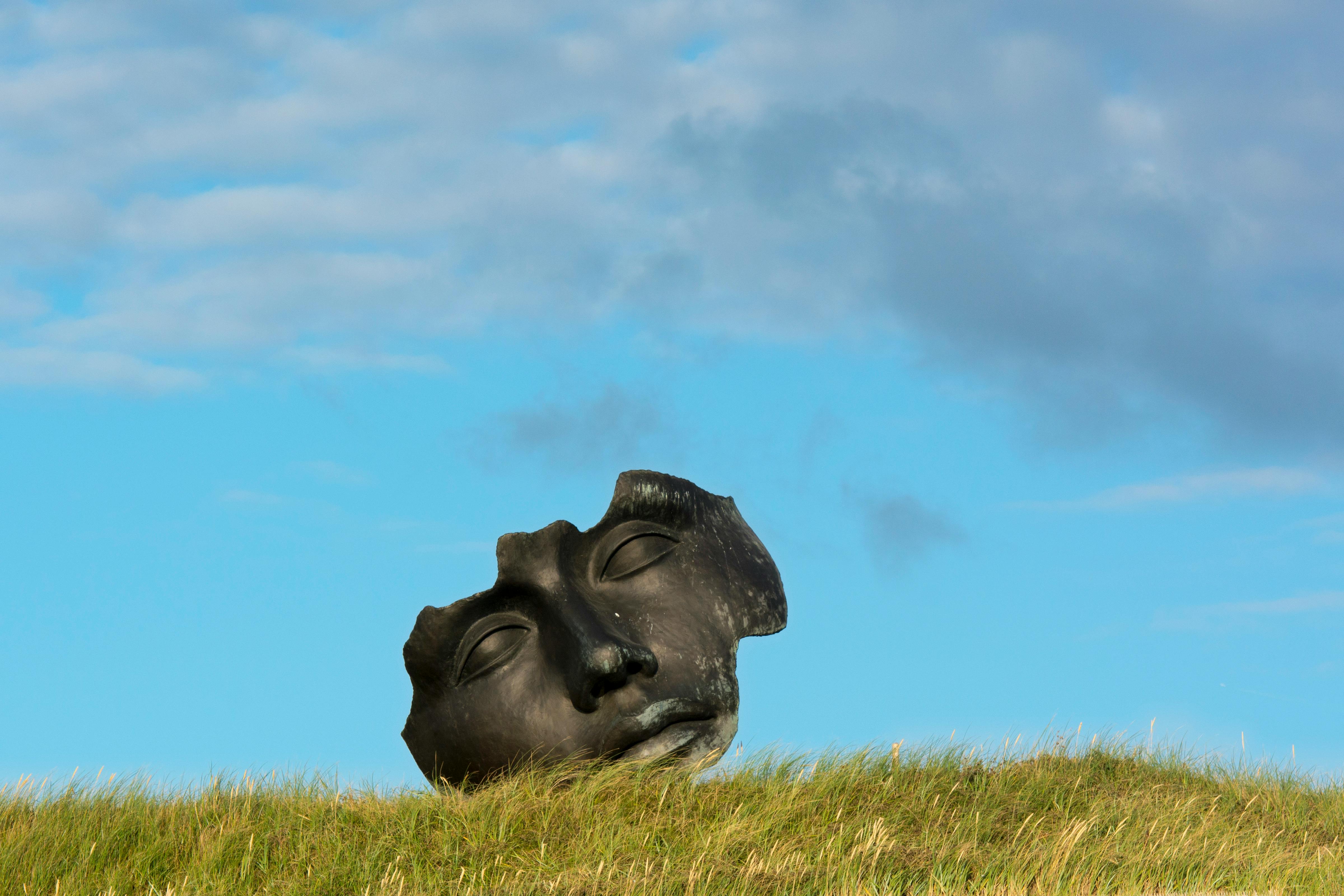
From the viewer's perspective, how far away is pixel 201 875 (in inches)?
229

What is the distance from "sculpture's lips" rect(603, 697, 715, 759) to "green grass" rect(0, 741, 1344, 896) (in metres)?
0.16

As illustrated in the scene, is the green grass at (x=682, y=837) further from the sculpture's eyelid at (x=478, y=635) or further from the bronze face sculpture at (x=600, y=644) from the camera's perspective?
the sculpture's eyelid at (x=478, y=635)

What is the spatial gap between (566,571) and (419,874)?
6.15 ft

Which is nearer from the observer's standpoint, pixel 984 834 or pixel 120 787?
pixel 984 834

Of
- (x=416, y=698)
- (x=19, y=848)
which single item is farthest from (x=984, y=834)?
(x=19, y=848)

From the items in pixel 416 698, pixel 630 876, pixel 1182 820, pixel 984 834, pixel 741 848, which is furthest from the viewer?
pixel 416 698

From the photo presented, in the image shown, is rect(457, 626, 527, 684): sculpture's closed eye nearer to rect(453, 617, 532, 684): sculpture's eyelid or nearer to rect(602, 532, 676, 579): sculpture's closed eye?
rect(453, 617, 532, 684): sculpture's eyelid

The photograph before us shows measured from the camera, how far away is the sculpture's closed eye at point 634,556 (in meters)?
7.12

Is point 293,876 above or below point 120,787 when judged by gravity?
below

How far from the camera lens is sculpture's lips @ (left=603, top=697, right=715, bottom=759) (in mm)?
6590

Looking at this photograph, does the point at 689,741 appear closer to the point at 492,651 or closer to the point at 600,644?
the point at 600,644

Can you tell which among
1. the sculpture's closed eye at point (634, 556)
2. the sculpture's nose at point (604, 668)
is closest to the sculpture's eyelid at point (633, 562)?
the sculpture's closed eye at point (634, 556)

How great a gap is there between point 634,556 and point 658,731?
1.01 meters

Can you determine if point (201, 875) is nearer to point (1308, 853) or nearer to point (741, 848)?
point (741, 848)
